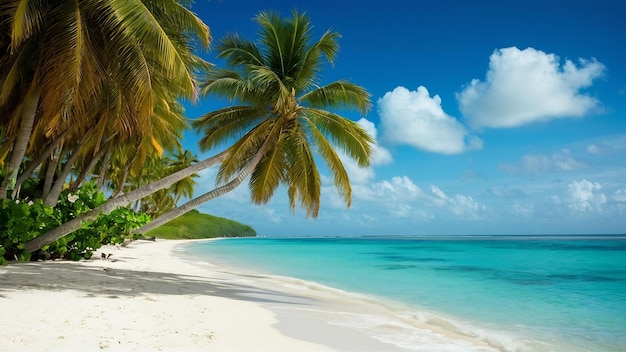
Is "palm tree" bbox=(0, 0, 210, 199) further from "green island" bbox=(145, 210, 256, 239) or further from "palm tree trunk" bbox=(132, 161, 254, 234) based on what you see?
"green island" bbox=(145, 210, 256, 239)

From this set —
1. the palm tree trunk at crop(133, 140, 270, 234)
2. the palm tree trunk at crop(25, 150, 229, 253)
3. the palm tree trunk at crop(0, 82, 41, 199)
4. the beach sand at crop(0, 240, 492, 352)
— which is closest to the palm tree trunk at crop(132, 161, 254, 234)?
the palm tree trunk at crop(133, 140, 270, 234)

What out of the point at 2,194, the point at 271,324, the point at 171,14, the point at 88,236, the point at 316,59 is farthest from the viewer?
the point at 316,59

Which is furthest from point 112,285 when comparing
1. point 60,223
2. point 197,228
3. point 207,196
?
point 197,228

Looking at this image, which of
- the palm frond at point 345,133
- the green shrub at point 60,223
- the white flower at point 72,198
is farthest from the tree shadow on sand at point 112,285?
the palm frond at point 345,133

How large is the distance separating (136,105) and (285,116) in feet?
13.4

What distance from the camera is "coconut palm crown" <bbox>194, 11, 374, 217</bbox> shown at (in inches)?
452

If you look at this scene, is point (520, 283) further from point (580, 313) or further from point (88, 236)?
point (88, 236)

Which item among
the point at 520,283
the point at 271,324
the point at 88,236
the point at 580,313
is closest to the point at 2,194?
the point at 88,236

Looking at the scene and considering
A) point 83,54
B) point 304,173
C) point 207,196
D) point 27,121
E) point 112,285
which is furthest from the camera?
point 304,173

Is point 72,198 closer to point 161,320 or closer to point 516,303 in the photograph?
point 161,320

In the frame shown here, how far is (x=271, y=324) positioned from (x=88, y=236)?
25.6 feet

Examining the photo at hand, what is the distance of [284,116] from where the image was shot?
440 inches

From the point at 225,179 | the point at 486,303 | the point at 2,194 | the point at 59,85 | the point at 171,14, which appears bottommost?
the point at 486,303

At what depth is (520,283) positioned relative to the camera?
14.2 m
